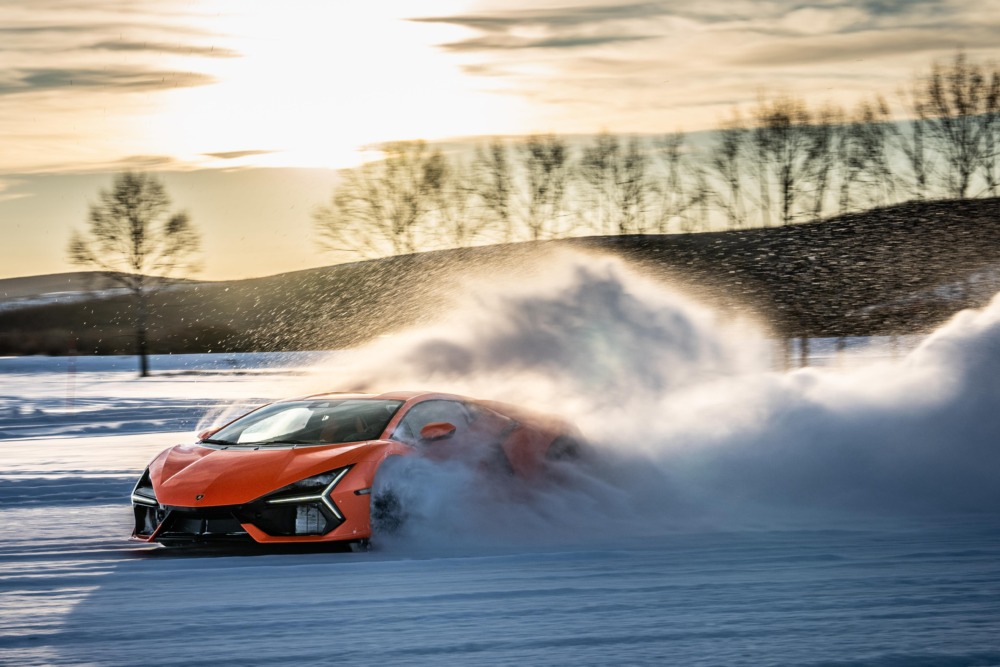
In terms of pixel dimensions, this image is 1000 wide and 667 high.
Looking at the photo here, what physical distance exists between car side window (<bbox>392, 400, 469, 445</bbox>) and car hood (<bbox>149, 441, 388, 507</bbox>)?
1.24 feet

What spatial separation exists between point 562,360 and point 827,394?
10.5 ft

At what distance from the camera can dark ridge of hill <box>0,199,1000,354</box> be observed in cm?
5072

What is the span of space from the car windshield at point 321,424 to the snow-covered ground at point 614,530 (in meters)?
0.60

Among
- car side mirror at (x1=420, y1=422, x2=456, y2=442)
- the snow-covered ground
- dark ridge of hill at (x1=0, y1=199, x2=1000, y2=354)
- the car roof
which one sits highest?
dark ridge of hill at (x1=0, y1=199, x2=1000, y2=354)

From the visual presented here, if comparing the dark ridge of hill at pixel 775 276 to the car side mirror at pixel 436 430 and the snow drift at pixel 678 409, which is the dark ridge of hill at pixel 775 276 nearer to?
the snow drift at pixel 678 409

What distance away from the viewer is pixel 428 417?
29.9ft

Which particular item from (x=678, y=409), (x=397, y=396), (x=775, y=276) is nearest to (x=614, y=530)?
(x=397, y=396)

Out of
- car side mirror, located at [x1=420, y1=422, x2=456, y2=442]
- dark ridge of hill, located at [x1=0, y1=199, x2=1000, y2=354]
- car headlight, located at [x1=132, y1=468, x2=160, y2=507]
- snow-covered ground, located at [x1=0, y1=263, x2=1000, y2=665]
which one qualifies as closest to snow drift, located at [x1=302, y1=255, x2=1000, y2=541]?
snow-covered ground, located at [x1=0, y1=263, x2=1000, y2=665]

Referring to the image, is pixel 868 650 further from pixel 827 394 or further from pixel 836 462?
pixel 827 394

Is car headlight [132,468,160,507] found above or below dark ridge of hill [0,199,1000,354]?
below

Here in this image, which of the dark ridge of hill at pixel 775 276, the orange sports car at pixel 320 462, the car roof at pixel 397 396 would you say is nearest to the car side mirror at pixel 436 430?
the orange sports car at pixel 320 462

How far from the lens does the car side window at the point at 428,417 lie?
28.6 feet

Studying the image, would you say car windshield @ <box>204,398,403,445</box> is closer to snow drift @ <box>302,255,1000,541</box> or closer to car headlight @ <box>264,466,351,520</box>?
snow drift @ <box>302,255,1000,541</box>

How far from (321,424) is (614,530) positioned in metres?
2.27
